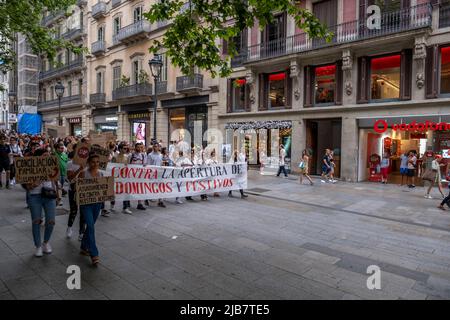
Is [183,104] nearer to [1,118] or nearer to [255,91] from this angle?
[255,91]

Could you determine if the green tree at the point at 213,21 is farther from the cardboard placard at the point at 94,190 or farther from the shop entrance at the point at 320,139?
the shop entrance at the point at 320,139

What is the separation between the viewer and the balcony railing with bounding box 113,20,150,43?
26.2 meters

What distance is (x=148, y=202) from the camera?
9.91 m

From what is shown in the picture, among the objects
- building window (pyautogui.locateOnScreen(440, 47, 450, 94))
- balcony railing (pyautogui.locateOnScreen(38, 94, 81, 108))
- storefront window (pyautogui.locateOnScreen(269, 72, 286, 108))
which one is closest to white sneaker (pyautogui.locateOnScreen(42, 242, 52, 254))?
building window (pyautogui.locateOnScreen(440, 47, 450, 94))

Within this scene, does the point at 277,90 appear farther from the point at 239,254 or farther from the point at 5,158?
the point at 239,254

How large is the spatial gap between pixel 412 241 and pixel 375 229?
37.4 inches

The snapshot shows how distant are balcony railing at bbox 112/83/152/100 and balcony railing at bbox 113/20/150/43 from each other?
425 cm

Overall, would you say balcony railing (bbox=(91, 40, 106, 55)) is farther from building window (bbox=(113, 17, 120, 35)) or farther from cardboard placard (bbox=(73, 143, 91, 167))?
cardboard placard (bbox=(73, 143, 91, 167))

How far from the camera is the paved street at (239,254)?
423 centimetres

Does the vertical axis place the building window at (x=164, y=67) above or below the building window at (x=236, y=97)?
above

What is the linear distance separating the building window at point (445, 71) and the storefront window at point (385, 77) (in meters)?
1.84

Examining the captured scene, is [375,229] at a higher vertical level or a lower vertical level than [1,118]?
lower

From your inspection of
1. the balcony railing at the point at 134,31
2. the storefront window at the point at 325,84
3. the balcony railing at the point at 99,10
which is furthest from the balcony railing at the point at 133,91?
the storefront window at the point at 325,84
